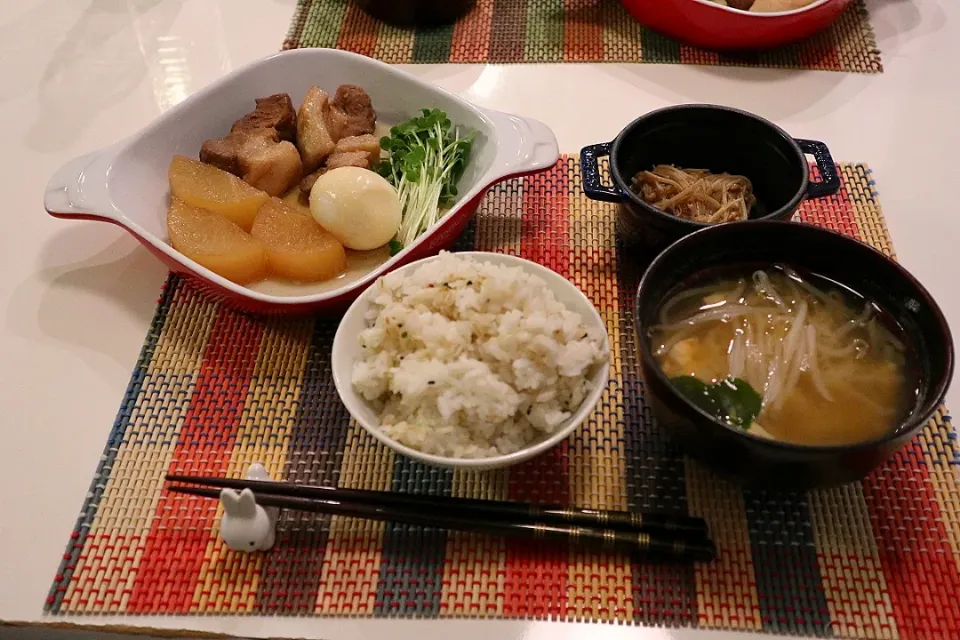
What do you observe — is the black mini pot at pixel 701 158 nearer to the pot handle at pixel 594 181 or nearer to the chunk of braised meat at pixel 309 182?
the pot handle at pixel 594 181

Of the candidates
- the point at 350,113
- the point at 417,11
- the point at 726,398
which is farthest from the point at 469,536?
the point at 417,11

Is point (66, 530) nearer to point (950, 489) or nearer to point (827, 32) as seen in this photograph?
point (950, 489)

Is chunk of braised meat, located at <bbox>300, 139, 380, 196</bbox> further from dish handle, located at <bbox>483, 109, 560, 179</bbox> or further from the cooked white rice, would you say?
the cooked white rice

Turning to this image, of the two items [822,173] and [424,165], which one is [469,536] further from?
[822,173]

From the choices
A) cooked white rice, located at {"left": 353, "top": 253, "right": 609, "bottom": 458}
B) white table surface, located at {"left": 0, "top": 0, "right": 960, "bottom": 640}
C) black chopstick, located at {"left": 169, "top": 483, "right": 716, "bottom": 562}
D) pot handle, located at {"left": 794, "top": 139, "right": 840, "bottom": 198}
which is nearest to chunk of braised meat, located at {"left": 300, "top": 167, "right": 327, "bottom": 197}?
white table surface, located at {"left": 0, "top": 0, "right": 960, "bottom": 640}

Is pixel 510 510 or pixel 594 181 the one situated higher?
pixel 594 181

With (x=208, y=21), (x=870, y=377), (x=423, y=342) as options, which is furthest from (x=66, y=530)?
(x=208, y=21)

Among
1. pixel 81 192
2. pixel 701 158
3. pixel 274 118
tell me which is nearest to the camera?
pixel 81 192
